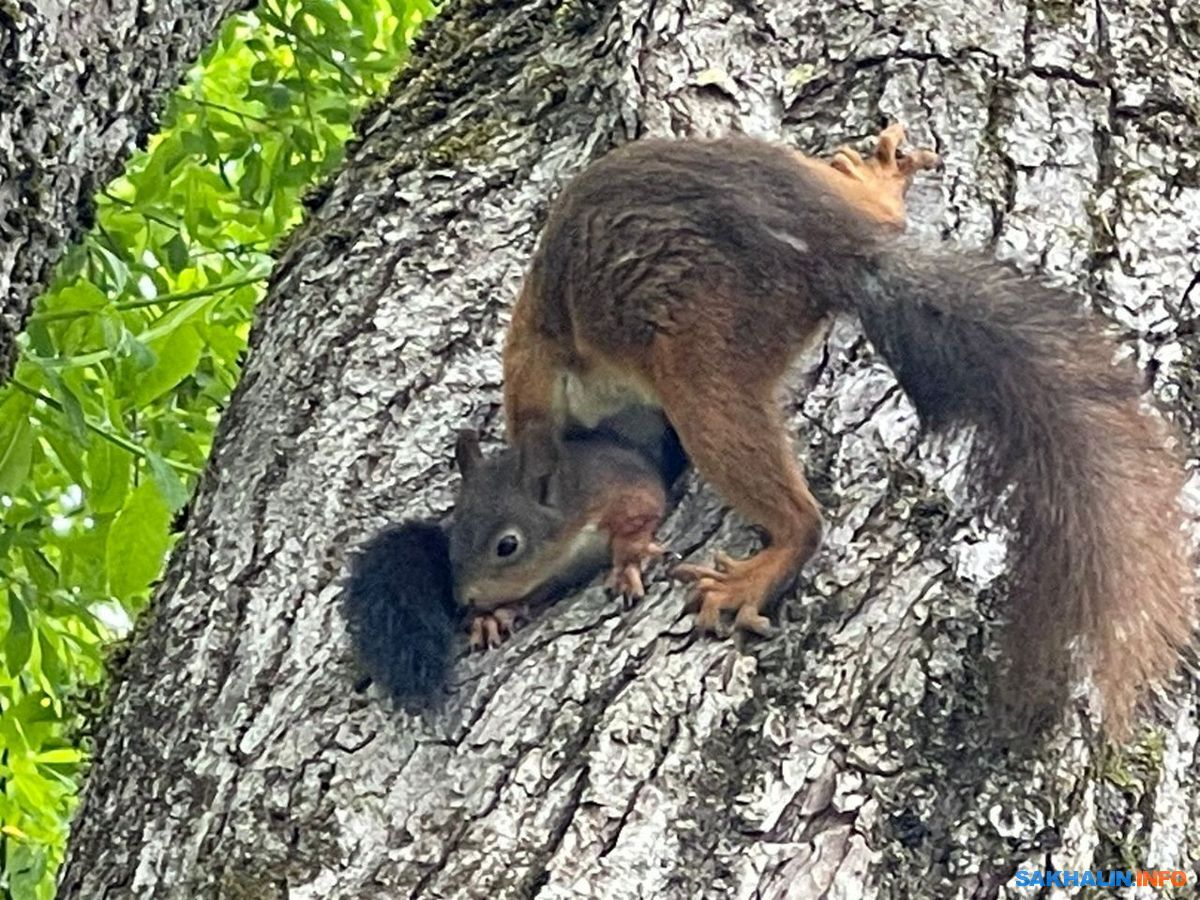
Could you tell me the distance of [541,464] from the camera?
2.92 meters

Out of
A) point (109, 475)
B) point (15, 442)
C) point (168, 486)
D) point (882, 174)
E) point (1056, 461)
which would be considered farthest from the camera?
point (109, 475)

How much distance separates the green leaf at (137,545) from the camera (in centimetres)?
330

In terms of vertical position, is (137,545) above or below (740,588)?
above

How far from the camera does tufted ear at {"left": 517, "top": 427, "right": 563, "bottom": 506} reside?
2895mm

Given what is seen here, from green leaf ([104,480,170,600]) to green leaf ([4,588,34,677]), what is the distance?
0.16m

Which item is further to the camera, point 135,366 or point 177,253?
point 177,253

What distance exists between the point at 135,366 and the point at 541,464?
2.83 ft

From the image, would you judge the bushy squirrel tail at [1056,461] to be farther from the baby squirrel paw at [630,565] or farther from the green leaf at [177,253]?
the green leaf at [177,253]

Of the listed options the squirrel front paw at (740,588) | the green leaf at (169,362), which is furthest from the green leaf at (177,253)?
the squirrel front paw at (740,588)

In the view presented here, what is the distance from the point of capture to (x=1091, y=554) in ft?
6.90

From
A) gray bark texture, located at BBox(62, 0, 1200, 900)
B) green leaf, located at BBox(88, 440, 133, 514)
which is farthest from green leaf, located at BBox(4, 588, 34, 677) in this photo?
gray bark texture, located at BBox(62, 0, 1200, 900)

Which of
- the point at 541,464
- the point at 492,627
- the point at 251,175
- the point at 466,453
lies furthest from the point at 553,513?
the point at 251,175

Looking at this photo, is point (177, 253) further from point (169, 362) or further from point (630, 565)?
point (630, 565)

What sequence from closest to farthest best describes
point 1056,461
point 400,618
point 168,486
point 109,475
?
point 1056,461, point 400,618, point 168,486, point 109,475
